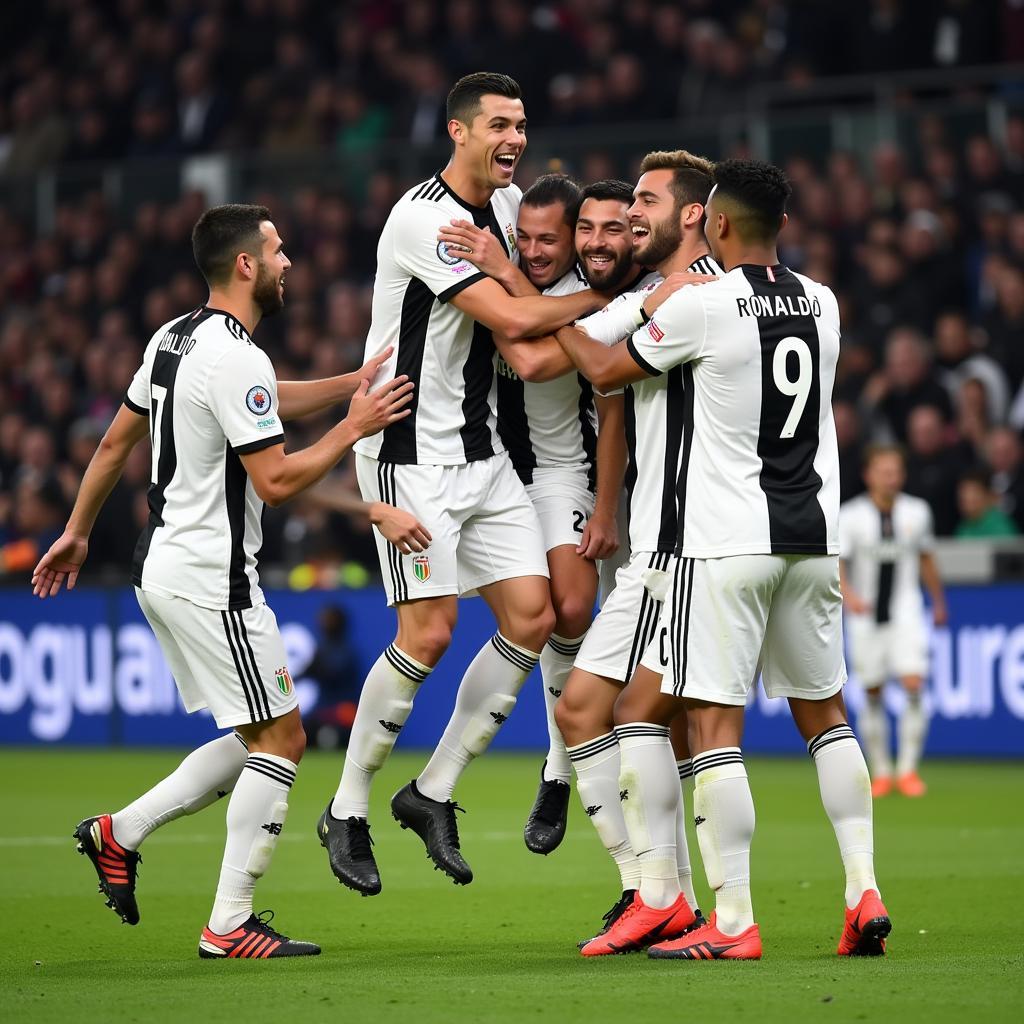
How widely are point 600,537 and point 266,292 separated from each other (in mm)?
1518

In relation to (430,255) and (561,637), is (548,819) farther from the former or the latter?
(430,255)

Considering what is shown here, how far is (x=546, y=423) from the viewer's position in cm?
721

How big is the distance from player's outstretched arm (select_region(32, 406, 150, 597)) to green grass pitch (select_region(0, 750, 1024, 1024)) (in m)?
1.37

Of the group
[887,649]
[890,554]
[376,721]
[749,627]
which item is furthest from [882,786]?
[749,627]

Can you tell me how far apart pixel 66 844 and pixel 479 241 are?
487 cm

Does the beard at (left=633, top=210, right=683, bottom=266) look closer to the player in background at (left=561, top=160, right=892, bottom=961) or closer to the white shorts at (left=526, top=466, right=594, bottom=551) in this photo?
the player in background at (left=561, top=160, right=892, bottom=961)

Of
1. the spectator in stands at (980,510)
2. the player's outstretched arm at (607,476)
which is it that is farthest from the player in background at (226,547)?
the spectator in stands at (980,510)

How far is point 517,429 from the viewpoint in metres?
7.20

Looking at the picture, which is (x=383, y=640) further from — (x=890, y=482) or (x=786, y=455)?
(x=786, y=455)

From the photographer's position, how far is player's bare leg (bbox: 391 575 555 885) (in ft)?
22.6

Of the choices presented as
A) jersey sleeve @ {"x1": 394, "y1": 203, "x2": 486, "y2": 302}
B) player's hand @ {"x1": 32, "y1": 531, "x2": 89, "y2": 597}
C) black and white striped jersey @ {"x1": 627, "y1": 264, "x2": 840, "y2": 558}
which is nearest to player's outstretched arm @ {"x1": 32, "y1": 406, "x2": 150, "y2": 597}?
player's hand @ {"x1": 32, "y1": 531, "x2": 89, "y2": 597}

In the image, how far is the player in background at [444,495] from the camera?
6.78m

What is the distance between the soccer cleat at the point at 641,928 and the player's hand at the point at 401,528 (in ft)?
4.80

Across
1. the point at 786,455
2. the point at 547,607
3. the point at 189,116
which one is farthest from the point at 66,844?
the point at 189,116
